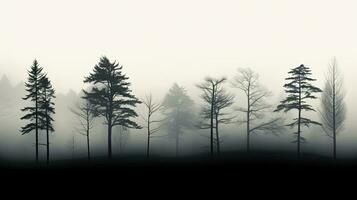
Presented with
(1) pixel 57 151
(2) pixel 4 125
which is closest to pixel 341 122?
(1) pixel 57 151

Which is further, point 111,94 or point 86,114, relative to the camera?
point 86,114

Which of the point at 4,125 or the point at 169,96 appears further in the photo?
the point at 4,125

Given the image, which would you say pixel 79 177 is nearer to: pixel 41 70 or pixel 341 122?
pixel 41 70

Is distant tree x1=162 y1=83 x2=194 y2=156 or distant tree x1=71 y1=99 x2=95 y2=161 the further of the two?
distant tree x1=162 y1=83 x2=194 y2=156

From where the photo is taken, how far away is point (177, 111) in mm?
57375

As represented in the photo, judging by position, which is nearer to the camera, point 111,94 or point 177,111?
point 111,94

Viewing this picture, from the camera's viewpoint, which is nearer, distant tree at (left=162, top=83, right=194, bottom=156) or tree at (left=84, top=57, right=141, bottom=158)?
tree at (left=84, top=57, right=141, bottom=158)

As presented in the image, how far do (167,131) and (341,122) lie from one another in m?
26.8

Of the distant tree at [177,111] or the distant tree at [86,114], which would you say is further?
the distant tree at [177,111]

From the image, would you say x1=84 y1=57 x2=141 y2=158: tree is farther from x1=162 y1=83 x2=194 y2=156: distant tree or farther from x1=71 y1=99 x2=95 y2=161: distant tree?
x1=162 y1=83 x2=194 y2=156: distant tree

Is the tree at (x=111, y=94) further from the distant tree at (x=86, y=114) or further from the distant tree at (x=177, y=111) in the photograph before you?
the distant tree at (x=177, y=111)

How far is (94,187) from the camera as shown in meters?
20.2

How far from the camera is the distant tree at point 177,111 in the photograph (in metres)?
55.9

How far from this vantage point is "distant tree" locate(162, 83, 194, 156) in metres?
55.9
